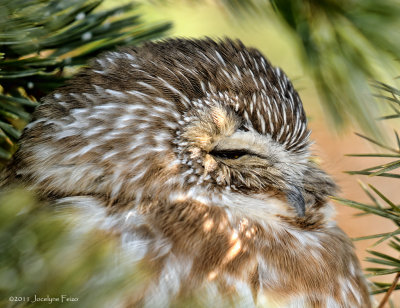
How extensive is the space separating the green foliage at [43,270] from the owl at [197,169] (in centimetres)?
48

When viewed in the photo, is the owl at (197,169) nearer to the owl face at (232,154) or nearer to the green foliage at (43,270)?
the owl face at (232,154)

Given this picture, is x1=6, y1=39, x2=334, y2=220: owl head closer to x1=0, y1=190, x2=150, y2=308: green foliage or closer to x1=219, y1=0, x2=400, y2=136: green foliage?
x1=219, y1=0, x2=400, y2=136: green foliage

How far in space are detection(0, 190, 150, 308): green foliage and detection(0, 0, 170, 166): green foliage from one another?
41 cm

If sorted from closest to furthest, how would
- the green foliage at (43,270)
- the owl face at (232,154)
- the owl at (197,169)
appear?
the green foliage at (43,270) < the owl at (197,169) < the owl face at (232,154)

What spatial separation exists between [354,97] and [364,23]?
0.13m

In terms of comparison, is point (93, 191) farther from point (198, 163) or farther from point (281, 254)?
point (281, 254)

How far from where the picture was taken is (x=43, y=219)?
1.73 ft

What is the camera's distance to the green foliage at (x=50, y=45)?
93 centimetres

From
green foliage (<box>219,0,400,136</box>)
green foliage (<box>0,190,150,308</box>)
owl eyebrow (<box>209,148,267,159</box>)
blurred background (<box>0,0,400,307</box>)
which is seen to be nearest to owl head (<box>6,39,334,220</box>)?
owl eyebrow (<box>209,148,267,159</box>)

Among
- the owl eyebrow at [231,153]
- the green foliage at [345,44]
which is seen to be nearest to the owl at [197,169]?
the owl eyebrow at [231,153]

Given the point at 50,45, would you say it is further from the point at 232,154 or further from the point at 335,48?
the point at 335,48

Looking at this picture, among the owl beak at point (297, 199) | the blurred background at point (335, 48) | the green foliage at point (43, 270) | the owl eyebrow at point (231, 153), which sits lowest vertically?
the green foliage at point (43, 270)

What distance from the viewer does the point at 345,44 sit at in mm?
918

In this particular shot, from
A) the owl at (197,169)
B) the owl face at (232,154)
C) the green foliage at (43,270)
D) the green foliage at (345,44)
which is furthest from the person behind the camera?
the owl face at (232,154)
